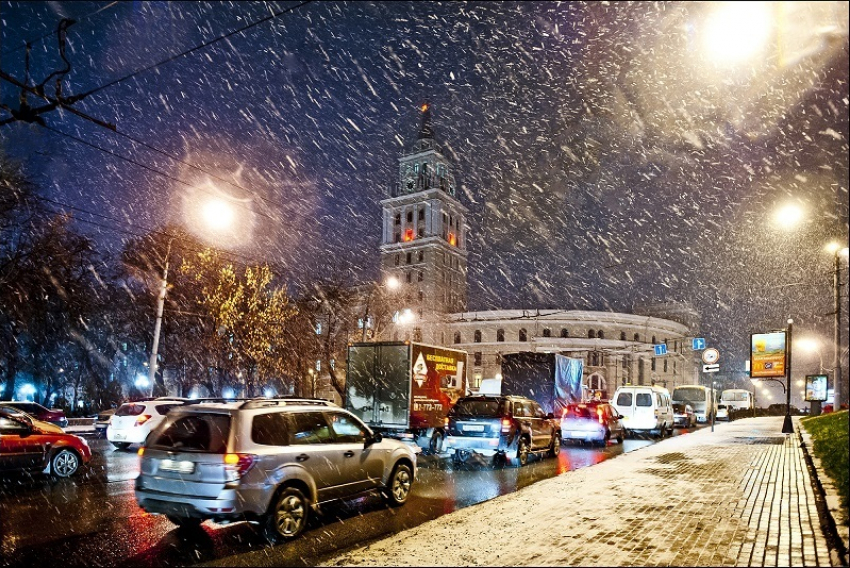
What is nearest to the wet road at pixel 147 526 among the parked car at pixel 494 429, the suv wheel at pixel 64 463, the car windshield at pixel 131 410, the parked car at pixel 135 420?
the suv wheel at pixel 64 463

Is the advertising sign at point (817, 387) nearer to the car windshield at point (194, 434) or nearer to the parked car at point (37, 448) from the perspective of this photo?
the parked car at point (37, 448)

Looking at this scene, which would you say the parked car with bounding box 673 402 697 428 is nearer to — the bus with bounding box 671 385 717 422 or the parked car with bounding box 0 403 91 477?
the bus with bounding box 671 385 717 422

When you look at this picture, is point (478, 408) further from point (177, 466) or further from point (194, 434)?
point (177, 466)

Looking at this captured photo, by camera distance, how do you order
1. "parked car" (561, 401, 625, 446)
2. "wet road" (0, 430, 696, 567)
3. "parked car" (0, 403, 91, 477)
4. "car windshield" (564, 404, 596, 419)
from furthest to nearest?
"car windshield" (564, 404, 596, 419)
"parked car" (561, 401, 625, 446)
"parked car" (0, 403, 91, 477)
"wet road" (0, 430, 696, 567)

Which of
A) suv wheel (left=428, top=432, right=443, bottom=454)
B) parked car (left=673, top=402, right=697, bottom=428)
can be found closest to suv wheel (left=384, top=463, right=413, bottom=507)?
suv wheel (left=428, top=432, right=443, bottom=454)

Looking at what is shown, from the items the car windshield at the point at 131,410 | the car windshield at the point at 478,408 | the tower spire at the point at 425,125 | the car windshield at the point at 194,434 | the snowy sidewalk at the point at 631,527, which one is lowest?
the snowy sidewalk at the point at 631,527

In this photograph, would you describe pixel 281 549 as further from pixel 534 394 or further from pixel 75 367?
pixel 75 367

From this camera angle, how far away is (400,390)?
17.7 metres

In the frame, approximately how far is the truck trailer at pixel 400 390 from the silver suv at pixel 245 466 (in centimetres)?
893

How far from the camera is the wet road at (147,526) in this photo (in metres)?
6.93

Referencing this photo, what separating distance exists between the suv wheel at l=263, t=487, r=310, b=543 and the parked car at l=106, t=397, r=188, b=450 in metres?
10.0

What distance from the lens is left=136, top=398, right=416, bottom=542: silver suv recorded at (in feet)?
23.9

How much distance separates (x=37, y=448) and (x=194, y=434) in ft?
20.1

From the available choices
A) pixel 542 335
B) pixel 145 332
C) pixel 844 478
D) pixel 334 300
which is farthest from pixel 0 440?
pixel 542 335
